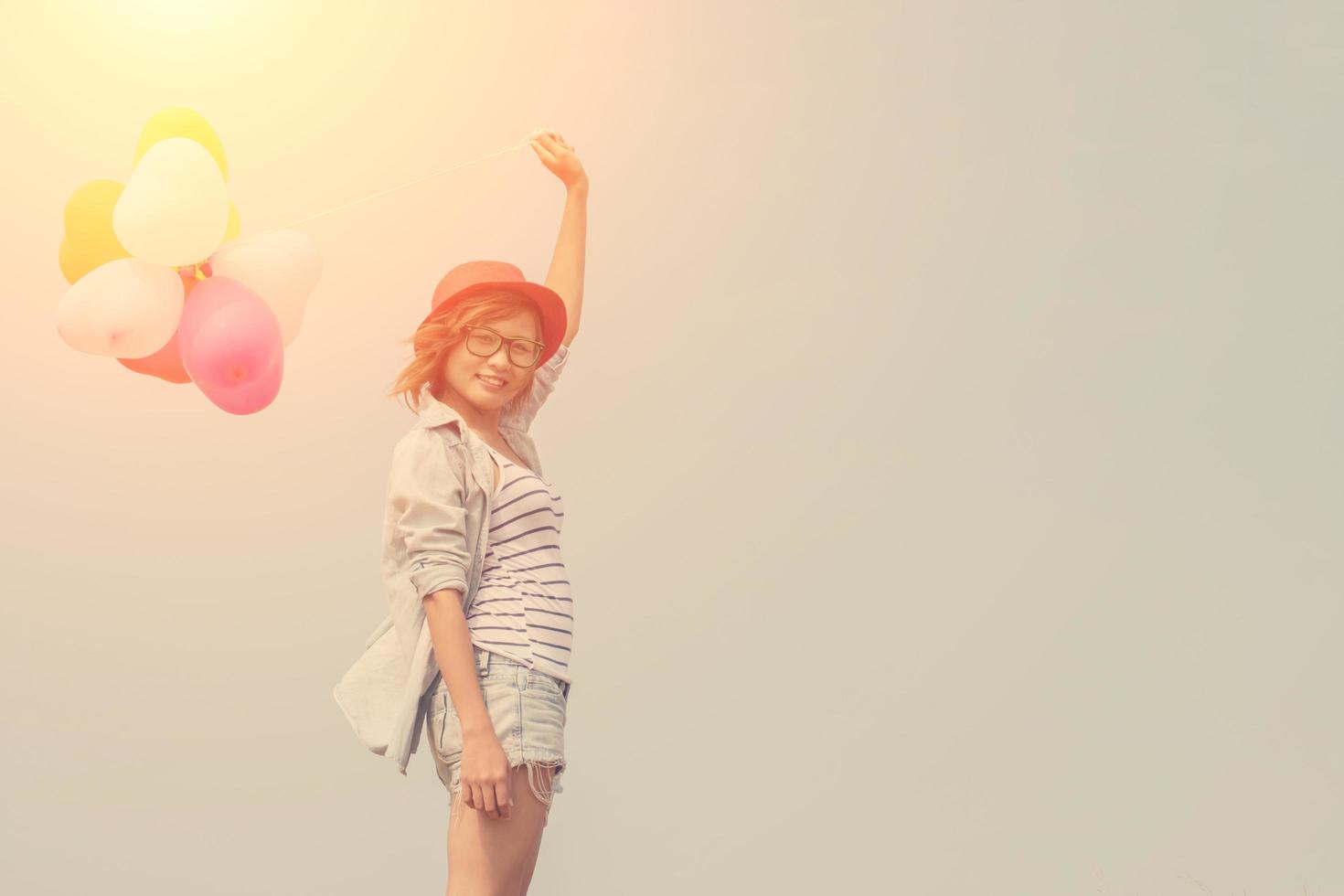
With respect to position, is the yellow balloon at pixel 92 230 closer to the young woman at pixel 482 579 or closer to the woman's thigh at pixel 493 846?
the young woman at pixel 482 579

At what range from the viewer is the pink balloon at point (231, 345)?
5.33 ft

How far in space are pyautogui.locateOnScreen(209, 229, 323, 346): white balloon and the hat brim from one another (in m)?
0.25

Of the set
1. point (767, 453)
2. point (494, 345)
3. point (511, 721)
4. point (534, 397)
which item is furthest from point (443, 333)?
point (767, 453)

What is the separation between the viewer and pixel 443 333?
1.59 meters

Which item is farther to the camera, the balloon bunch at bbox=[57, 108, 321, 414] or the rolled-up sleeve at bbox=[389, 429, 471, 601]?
the balloon bunch at bbox=[57, 108, 321, 414]

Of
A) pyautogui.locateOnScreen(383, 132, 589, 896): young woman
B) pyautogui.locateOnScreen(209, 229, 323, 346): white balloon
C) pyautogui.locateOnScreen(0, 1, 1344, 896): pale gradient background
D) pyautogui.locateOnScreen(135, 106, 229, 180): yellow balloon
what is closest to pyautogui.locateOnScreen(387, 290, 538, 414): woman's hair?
pyautogui.locateOnScreen(383, 132, 589, 896): young woman

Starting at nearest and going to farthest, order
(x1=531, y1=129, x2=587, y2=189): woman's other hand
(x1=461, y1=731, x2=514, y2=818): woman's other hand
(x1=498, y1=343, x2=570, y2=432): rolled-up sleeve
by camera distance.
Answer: (x1=461, y1=731, x2=514, y2=818): woman's other hand
(x1=498, y1=343, x2=570, y2=432): rolled-up sleeve
(x1=531, y1=129, x2=587, y2=189): woman's other hand

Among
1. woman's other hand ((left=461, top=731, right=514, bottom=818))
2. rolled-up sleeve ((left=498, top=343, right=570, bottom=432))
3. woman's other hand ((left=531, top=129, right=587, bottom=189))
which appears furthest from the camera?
woman's other hand ((left=531, top=129, right=587, bottom=189))

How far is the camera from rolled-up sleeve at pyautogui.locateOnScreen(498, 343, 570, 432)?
170cm

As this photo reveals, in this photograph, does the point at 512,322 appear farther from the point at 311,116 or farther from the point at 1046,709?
the point at 1046,709

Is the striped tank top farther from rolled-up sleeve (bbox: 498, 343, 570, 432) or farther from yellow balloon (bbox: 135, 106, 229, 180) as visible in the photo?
yellow balloon (bbox: 135, 106, 229, 180)

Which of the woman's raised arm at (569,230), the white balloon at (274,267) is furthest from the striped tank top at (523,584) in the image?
the white balloon at (274,267)

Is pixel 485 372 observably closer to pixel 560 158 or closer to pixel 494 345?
pixel 494 345

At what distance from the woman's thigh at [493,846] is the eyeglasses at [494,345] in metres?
0.47
